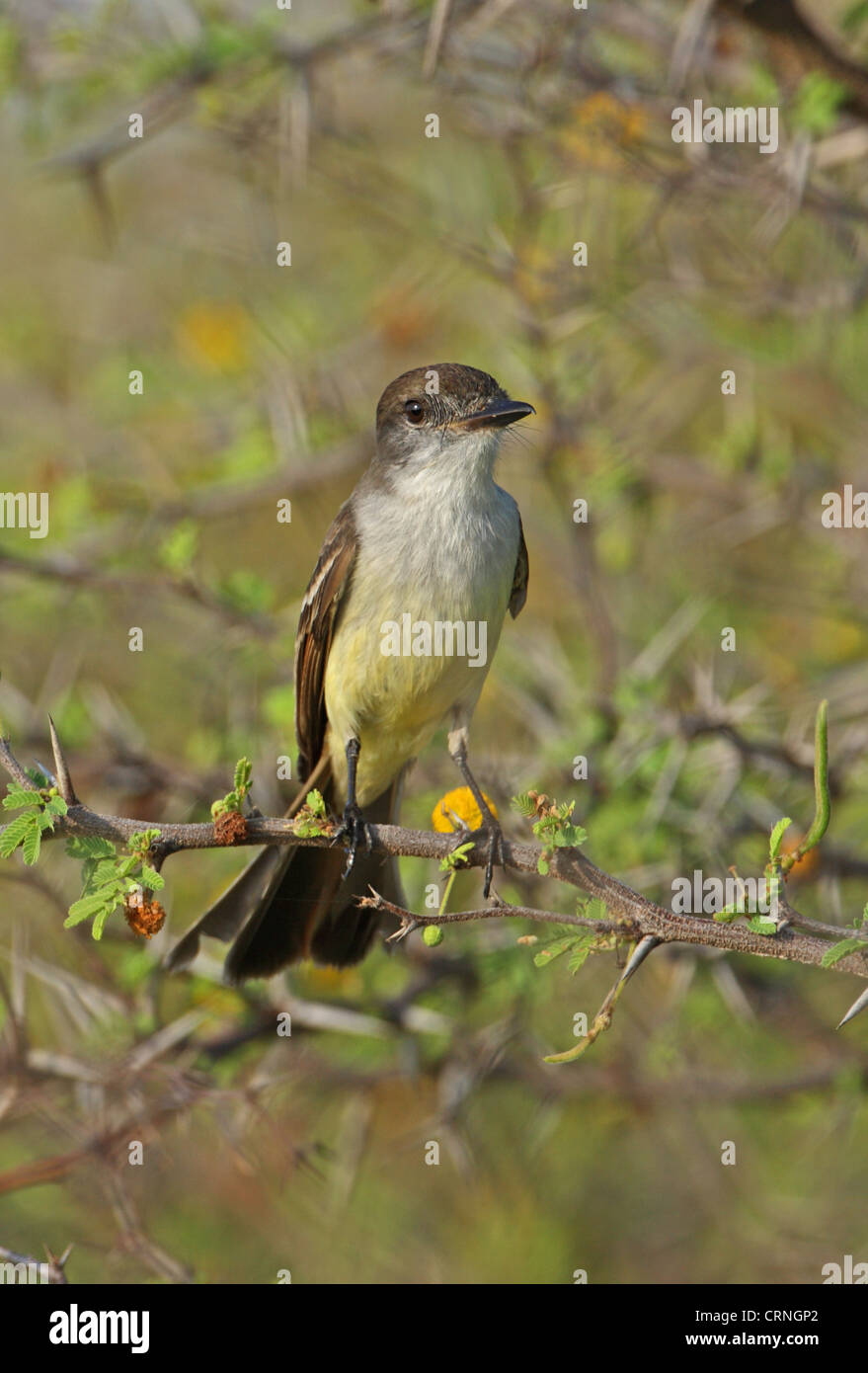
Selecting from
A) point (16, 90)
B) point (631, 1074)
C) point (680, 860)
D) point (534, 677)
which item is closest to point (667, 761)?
point (680, 860)

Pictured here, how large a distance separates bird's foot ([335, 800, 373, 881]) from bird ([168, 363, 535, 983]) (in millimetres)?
15

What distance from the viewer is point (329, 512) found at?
6.61 meters

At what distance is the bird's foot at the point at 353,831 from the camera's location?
3322 mm

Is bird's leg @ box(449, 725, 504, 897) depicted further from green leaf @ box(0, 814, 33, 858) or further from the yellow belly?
green leaf @ box(0, 814, 33, 858)

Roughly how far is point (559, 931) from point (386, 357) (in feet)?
14.0

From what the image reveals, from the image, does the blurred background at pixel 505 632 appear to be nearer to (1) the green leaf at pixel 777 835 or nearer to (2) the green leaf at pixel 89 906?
(2) the green leaf at pixel 89 906

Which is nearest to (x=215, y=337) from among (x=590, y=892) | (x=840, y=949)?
(x=590, y=892)

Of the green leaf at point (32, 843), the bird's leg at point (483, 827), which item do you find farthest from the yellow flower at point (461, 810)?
the green leaf at point (32, 843)

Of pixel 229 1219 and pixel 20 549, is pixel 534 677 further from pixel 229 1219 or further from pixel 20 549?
pixel 229 1219

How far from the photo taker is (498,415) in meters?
3.83

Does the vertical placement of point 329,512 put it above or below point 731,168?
below

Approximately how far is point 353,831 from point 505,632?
1982 millimetres

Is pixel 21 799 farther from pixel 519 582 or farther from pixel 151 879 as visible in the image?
pixel 519 582

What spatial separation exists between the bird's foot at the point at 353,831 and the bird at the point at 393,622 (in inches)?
0.6
